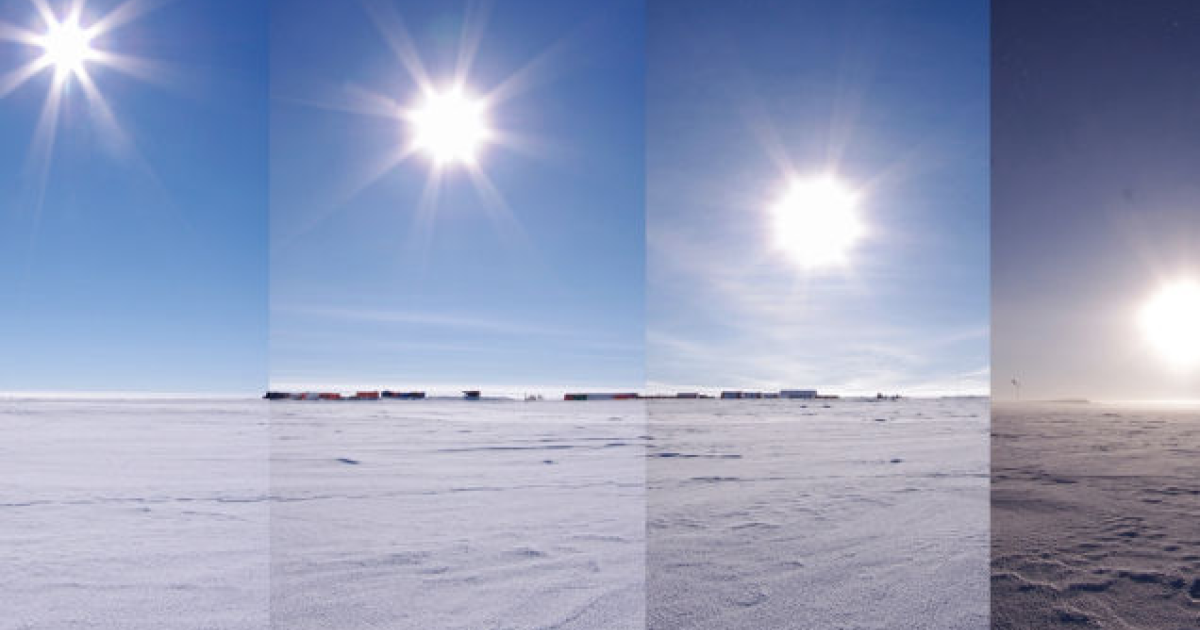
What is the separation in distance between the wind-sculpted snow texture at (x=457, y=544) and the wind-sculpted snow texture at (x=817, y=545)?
39cm

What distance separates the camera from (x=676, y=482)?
8758mm

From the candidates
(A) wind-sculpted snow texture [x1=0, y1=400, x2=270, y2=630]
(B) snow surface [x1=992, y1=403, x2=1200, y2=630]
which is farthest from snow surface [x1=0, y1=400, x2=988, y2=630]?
(B) snow surface [x1=992, y1=403, x2=1200, y2=630]

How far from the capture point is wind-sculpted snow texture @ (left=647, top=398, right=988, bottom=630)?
12.6ft

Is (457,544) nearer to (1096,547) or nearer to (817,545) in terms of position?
(817,545)

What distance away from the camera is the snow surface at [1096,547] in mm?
3861

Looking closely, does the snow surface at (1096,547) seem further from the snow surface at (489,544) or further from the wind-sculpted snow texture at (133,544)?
the wind-sculpted snow texture at (133,544)

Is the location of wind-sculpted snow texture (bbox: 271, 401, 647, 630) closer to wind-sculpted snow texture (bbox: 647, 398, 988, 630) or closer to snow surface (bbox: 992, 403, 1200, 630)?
wind-sculpted snow texture (bbox: 647, 398, 988, 630)

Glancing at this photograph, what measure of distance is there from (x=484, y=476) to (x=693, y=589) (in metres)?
5.57

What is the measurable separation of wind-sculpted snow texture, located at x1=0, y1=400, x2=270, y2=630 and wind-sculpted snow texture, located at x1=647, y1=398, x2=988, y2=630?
9.66ft

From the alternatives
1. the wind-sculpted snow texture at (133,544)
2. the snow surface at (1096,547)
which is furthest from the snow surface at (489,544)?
the snow surface at (1096,547)

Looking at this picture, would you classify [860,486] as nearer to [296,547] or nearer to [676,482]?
[676,482]

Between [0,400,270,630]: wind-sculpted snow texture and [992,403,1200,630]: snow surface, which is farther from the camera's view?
[992,403,1200,630]: snow surface

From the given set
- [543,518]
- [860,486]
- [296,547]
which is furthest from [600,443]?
[296,547]

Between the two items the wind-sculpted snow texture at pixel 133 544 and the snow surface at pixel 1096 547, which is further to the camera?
the snow surface at pixel 1096 547
